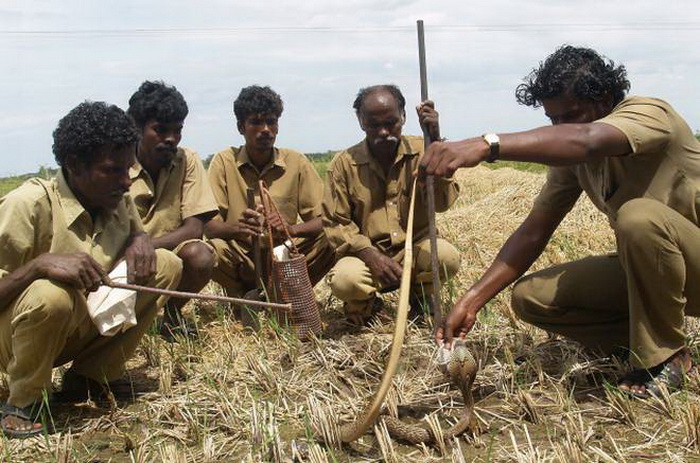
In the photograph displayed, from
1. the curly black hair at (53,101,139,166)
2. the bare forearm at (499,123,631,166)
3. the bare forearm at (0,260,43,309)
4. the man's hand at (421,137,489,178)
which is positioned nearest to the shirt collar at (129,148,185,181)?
the curly black hair at (53,101,139,166)

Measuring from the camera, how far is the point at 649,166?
3438 millimetres

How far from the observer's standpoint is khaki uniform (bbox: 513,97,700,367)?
3.25 metres

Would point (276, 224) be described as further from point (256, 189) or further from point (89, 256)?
point (89, 256)

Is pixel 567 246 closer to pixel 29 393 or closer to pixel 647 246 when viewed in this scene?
pixel 647 246

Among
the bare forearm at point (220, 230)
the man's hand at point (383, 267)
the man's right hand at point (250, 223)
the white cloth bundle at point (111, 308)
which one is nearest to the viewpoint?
the white cloth bundle at point (111, 308)

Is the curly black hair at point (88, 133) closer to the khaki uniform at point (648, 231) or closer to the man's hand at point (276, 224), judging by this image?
the man's hand at point (276, 224)

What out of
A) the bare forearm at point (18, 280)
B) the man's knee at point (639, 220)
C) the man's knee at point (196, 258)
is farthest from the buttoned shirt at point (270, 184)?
the man's knee at point (639, 220)

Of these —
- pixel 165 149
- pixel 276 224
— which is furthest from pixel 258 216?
pixel 165 149

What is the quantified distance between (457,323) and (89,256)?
1691mm

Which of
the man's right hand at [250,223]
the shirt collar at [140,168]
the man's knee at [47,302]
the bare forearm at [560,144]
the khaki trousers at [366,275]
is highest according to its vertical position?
the bare forearm at [560,144]

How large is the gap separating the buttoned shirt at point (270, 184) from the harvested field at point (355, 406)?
121cm

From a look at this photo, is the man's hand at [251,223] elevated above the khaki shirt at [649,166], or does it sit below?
below

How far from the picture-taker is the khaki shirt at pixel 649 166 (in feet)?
10.4

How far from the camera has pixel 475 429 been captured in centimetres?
317
